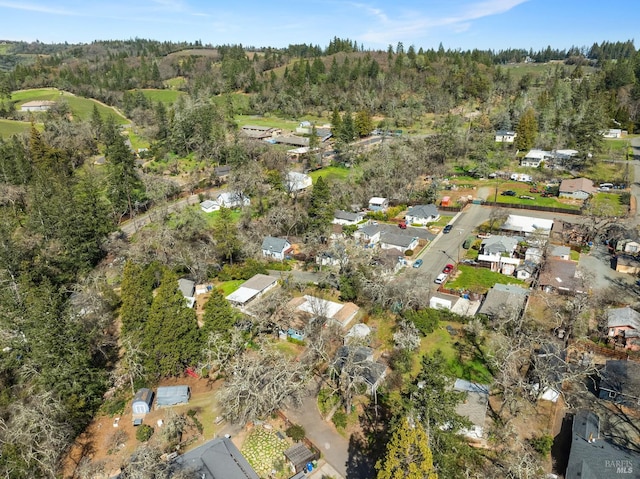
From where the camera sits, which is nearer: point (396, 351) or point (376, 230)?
point (396, 351)

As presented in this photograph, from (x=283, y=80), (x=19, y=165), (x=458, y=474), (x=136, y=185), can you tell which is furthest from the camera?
(x=283, y=80)

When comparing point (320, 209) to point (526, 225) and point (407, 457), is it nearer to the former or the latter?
point (526, 225)

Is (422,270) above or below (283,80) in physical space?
below

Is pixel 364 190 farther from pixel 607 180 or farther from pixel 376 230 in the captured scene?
pixel 607 180

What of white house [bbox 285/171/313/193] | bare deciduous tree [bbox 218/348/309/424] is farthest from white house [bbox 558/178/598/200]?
bare deciduous tree [bbox 218/348/309/424]

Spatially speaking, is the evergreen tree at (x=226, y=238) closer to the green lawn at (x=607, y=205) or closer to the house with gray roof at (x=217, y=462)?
the house with gray roof at (x=217, y=462)

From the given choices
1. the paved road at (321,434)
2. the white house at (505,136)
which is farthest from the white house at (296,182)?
the white house at (505,136)

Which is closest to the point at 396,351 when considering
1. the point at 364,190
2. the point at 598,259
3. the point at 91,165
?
the point at 598,259

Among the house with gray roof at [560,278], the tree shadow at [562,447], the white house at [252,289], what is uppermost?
the house with gray roof at [560,278]
